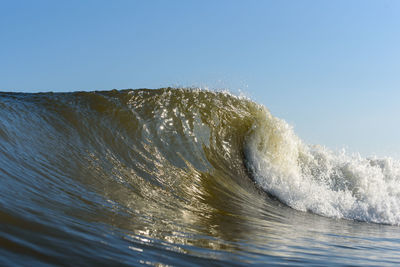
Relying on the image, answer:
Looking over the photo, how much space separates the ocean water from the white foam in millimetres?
36

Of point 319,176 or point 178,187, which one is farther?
point 319,176

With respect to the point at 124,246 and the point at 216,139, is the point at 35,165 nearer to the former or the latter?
the point at 124,246

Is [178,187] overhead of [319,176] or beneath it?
A: beneath

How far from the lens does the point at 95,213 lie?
3.62m

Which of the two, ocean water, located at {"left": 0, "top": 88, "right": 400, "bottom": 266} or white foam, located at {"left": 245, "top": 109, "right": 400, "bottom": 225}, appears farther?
white foam, located at {"left": 245, "top": 109, "right": 400, "bottom": 225}

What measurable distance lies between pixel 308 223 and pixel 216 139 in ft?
13.0

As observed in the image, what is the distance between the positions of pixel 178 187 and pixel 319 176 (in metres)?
4.76

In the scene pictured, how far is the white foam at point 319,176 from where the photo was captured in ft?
25.6

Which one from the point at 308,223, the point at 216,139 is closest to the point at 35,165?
the point at 308,223

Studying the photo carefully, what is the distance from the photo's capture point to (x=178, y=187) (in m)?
6.15

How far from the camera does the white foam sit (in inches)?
307

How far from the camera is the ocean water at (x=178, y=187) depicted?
2.84 m

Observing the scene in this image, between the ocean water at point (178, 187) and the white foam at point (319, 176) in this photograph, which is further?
the white foam at point (319, 176)

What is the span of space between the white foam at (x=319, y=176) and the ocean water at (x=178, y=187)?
4 cm
